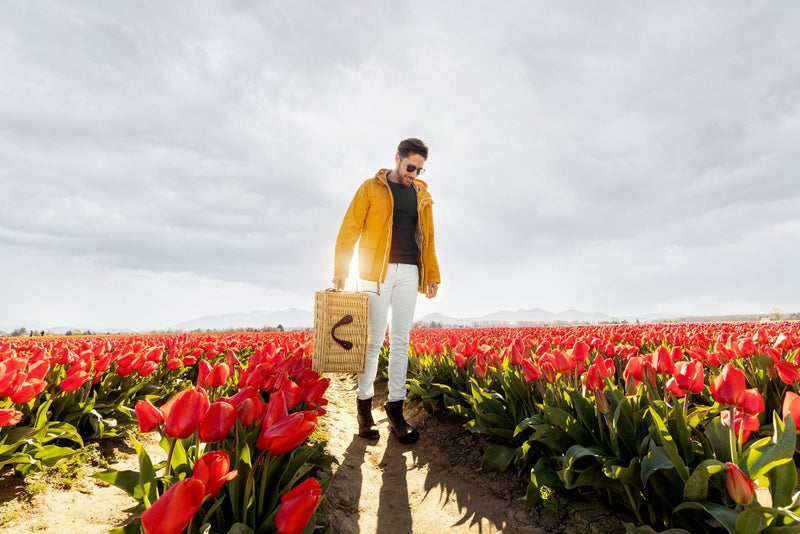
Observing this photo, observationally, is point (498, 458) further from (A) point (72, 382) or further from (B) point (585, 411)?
(A) point (72, 382)

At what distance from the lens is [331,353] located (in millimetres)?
3717

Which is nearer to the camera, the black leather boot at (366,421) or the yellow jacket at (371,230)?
the yellow jacket at (371,230)

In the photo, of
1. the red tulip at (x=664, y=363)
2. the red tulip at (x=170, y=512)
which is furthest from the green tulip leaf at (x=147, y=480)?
the red tulip at (x=664, y=363)

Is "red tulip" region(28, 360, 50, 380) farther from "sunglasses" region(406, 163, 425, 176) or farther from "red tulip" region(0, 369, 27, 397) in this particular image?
"sunglasses" region(406, 163, 425, 176)

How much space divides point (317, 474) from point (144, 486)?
1.49 m

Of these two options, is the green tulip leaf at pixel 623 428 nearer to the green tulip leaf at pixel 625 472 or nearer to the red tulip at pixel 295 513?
the green tulip leaf at pixel 625 472

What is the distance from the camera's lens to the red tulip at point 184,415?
1.53 metres

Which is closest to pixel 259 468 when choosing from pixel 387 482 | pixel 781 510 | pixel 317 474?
pixel 317 474

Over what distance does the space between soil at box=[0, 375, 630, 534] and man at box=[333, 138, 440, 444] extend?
1.42 feet

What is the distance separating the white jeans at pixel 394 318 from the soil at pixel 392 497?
0.66 metres

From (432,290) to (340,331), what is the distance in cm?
127

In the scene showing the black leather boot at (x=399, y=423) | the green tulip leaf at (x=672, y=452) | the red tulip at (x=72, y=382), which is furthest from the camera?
the black leather boot at (x=399, y=423)

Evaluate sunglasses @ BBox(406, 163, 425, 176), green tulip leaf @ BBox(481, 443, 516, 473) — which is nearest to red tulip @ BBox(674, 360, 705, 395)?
green tulip leaf @ BBox(481, 443, 516, 473)

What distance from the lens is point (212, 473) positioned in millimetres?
1354
